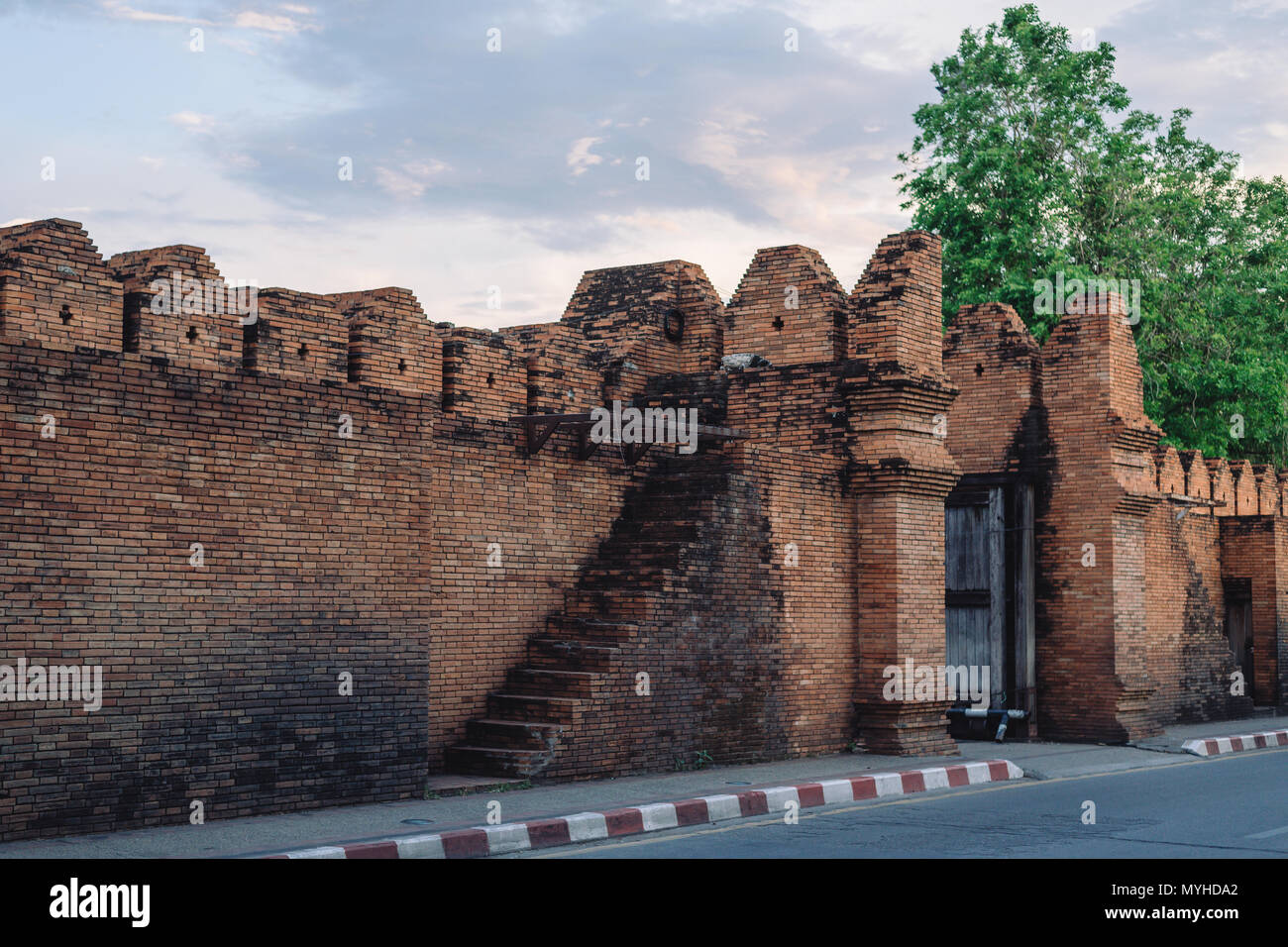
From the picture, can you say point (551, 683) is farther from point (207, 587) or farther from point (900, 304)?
point (900, 304)

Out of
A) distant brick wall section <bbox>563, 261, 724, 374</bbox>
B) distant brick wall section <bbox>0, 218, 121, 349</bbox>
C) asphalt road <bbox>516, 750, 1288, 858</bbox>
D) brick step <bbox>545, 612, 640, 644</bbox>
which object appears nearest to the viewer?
asphalt road <bbox>516, 750, 1288, 858</bbox>

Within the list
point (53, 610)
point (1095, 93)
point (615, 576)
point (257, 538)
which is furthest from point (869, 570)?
point (1095, 93)

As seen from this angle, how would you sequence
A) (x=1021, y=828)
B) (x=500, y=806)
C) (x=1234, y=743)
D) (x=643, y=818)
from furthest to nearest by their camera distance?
1. (x=1234, y=743)
2. (x=500, y=806)
3. (x=1021, y=828)
4. (x=643, y=818)

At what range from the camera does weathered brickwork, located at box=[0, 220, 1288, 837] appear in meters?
9.28

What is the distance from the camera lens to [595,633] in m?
13.2

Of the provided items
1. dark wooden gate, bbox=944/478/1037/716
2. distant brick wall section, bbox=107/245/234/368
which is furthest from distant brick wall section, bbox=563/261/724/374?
distant brick wall section, bbox=107/245/234/368

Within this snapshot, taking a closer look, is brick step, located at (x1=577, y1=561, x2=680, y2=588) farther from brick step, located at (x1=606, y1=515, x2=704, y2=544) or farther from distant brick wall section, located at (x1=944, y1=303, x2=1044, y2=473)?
distant brick wall section, located at (x1=944, y1=303, x2=1044, y2=473)

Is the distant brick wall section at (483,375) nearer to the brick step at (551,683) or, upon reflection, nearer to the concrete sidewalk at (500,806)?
the brick step at (551,683)

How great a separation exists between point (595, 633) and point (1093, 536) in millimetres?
7677

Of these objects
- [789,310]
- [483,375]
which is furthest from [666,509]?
[789,310]

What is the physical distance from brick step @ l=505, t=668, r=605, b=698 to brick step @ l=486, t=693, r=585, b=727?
0.11 meters

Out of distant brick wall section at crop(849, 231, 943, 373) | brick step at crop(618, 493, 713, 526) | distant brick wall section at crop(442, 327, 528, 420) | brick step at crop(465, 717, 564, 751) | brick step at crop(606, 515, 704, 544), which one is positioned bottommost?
brick step at crop(465, 717, 564, 751)

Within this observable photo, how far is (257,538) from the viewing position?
10188 mm

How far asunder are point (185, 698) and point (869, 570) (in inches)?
314
